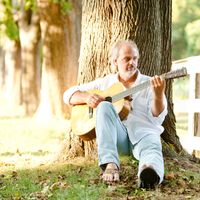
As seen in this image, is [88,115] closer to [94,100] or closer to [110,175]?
[94,100]

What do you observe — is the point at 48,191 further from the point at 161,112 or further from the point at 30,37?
the point at 30,37

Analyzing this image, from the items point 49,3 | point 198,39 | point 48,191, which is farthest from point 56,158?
point 198,39

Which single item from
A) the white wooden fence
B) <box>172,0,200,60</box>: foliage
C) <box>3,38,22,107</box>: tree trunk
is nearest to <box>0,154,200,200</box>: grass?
the white wooden fence

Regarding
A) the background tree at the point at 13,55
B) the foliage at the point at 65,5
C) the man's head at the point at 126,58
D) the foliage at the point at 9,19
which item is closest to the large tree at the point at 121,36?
the man's head at the point at 126,58

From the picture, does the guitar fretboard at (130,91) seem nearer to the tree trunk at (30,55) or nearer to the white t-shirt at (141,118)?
the white t-shirt at (141,118)

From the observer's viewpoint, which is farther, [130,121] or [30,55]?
[30,55]

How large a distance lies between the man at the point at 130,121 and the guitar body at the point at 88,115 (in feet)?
0.24

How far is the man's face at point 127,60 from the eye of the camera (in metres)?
6.07

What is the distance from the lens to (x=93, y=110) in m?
6.28

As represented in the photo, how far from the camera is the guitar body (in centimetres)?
602

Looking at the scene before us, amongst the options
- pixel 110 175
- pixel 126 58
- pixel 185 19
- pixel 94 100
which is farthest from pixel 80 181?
pixel 185 19

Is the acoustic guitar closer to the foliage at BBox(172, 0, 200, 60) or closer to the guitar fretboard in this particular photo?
the guitar fretboard

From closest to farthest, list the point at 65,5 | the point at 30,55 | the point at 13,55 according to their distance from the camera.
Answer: the point at 65,5
the point at 30,55
the point at 13,55

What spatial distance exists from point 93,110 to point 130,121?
427 millimetres
